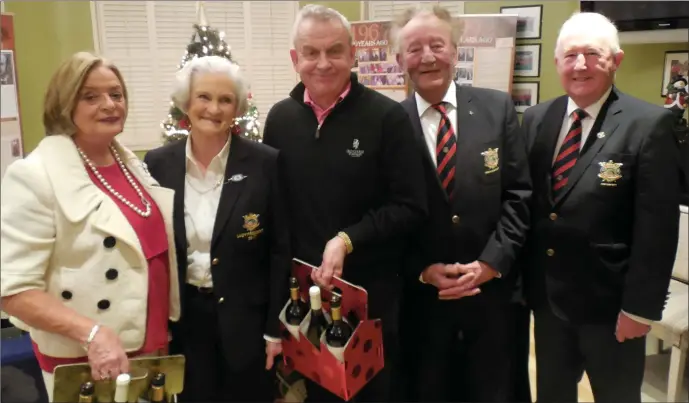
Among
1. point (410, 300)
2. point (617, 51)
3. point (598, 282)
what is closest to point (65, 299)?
point (410, 300)

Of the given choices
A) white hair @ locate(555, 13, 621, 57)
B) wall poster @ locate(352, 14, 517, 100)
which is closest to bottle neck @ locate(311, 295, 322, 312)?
white hair @ locate(555, 13, 621, 57)

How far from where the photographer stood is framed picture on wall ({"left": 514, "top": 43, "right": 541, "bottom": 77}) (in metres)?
3.67

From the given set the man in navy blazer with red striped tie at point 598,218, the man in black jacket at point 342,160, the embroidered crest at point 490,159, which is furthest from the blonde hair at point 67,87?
the man in navy blazer with red striped tie at point 598,218

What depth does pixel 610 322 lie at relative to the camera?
5.89 ft

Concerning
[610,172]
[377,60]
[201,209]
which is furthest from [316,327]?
[377,60]

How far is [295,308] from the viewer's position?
1668 millimetres

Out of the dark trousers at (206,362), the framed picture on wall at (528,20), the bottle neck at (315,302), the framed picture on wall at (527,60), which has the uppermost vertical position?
the framed picture on wall at (528,20)

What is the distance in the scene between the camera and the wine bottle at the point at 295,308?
5.43ft

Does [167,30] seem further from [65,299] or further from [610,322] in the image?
[610,322]

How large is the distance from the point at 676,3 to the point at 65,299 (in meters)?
3.17

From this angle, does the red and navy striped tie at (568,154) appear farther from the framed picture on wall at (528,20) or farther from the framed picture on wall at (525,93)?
the framed picture on wall at (528,20)

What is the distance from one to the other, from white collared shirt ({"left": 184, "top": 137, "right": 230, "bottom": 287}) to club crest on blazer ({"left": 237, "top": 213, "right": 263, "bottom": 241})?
0.30 feet

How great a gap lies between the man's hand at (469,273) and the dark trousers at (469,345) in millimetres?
57

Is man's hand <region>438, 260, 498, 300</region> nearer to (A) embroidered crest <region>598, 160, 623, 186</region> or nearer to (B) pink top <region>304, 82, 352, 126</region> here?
(A) embroidered crest <region>598, 160, 623, 186</region>
